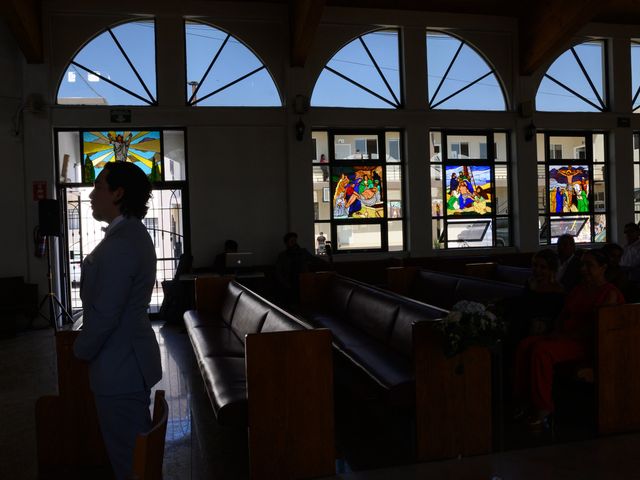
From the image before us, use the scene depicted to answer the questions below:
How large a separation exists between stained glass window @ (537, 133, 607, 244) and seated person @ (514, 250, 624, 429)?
21.0 feet

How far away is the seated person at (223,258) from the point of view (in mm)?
8130

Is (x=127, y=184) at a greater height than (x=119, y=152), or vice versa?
(x=119, y=152)

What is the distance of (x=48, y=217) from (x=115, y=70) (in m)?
2.40

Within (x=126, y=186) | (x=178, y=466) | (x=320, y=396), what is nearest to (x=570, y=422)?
(x=320, y=396)

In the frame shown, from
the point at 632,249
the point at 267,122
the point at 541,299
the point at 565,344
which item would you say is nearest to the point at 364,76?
the point at 267,122

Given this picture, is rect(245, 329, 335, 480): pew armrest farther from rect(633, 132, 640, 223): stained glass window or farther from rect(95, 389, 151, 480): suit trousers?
rect(633, 132, 640, 223): stained glass window

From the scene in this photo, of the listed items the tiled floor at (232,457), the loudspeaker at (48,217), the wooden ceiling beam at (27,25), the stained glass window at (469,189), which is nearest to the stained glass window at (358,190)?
the stained glass window at (469,189)

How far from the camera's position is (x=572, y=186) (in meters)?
10.1

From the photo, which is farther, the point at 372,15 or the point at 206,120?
the point at 372,15

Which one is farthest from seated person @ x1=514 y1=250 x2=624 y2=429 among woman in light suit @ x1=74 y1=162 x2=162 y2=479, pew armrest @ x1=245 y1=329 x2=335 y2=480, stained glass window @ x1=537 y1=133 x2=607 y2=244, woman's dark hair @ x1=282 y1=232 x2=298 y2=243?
stained glass window @ x1=537 y1=133 x2=607 y2=244

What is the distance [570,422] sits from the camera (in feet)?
12.4

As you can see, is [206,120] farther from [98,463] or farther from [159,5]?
[98,463]

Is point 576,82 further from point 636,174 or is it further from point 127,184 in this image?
point 127,184

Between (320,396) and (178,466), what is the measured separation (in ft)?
2.89
